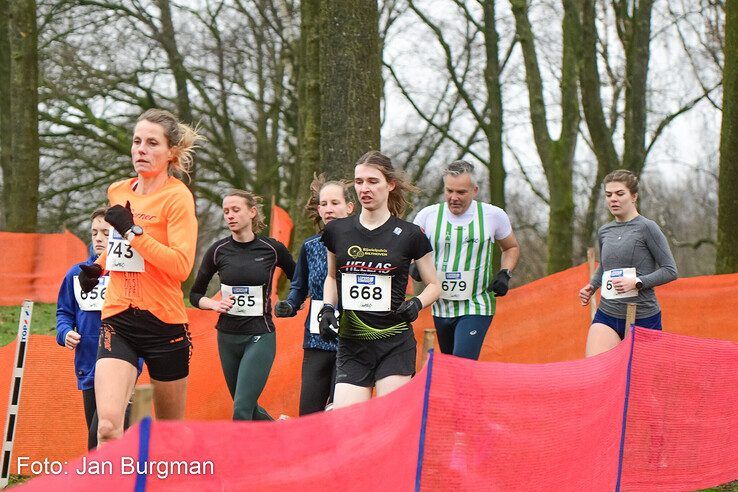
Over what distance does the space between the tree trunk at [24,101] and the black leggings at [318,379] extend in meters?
10.8

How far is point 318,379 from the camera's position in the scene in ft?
20.8

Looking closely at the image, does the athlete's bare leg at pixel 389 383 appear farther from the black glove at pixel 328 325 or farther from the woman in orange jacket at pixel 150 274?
the woman in orange jacket at pixel 150 274

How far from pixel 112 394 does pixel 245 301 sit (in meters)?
2.24

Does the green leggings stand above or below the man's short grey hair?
below

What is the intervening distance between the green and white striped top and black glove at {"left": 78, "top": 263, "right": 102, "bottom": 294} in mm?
2417

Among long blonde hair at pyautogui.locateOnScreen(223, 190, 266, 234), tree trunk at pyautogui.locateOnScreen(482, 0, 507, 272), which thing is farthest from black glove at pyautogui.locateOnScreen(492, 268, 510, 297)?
tree trunk at pyautogui.locateOnScreen(482, 0, 507, 272)

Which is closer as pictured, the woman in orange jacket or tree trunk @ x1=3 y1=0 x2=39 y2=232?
the woman in orange jacket

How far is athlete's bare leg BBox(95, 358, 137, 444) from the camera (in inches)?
173

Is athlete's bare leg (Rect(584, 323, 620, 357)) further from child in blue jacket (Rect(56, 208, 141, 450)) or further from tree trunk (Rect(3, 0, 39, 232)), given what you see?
tree trunk (Rect(3, 0, 39, 232))

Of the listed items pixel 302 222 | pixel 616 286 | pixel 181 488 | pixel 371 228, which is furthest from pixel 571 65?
pixel 181 488

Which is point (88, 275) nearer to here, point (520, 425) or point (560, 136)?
point (520, 425)

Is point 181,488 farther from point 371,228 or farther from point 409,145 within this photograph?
point 409,145

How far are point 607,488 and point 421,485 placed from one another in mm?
1644

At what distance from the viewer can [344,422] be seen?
3.50 metres
